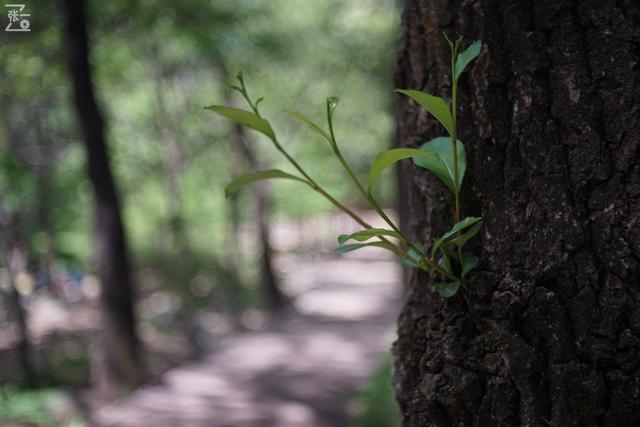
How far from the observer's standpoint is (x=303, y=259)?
20.0 metres

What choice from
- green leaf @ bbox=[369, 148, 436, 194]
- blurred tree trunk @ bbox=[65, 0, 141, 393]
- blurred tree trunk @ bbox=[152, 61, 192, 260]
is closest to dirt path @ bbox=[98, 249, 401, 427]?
blurred tree trunk @ bbox=[65, 0, 141, 393]

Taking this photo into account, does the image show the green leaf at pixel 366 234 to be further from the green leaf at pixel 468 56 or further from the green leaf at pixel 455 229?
the green leaf at pixel 468 56

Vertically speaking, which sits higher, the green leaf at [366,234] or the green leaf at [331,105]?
the green leaf at [331,105]

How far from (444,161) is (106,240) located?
6871 millimetres

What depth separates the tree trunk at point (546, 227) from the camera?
90 centimetres

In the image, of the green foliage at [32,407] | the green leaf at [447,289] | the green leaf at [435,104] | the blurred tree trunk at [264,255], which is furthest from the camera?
the blurred tree trunk at [264,255]

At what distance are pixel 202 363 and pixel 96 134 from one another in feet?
10.4

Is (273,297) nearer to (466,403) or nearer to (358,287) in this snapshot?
(358,287)

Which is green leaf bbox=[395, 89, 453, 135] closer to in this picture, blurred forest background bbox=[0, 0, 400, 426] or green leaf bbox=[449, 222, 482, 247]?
green leaf bbox=[449, 222, 482, 247]

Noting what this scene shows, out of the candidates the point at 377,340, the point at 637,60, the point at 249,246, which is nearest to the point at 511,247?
the point at 637,60

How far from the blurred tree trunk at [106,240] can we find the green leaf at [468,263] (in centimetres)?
669

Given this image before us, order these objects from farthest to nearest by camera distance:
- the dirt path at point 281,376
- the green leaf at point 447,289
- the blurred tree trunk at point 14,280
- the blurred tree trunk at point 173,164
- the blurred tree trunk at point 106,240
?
the blurred tree trunk at point 173,164
the blurred tree trunk at point 14,280
the blurred tree trunk at point 106,240
the dirt path at point 281,376
the green leaf at point 447,289

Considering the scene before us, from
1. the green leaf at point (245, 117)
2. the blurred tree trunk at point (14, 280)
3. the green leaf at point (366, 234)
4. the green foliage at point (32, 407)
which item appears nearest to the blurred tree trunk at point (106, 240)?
the green foliage at point (32, 407)

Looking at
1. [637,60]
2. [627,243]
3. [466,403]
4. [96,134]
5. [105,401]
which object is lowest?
[105,401]
